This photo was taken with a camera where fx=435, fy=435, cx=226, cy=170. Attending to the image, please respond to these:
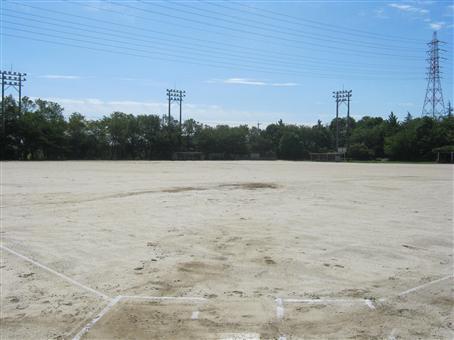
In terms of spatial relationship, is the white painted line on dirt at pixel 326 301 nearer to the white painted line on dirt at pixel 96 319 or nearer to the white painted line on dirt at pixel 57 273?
the white painted line on dirt at pixel 96 319

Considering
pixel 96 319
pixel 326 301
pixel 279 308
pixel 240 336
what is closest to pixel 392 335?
pixel 326 301

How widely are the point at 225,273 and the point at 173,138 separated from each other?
79.6 metres

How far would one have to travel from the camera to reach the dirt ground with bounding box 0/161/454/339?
15.4 ft

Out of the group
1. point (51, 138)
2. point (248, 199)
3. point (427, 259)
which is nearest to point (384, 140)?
point (51, 138)

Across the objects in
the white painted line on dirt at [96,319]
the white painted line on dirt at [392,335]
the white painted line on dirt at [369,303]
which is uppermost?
the white painted line on dirt at [369,303]

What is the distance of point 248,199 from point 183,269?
8.48 m

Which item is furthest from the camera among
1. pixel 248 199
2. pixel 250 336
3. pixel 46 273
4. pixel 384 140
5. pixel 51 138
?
pixel 384 140

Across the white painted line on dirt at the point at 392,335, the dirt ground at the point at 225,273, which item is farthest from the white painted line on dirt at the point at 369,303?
the white painted line on dirt at the point at 392,335

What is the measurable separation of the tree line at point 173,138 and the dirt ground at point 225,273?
61.9 m

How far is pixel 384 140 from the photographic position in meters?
90.0

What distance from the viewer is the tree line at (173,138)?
69188 millimetres

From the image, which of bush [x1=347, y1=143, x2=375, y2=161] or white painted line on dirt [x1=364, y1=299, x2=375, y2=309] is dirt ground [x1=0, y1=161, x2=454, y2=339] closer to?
white painted line on dirt [x1=364, y1=299, x2=375, y2=309]

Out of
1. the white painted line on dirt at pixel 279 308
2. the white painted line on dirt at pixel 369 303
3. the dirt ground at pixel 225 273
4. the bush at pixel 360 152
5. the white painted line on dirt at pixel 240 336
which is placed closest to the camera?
the white painted line on dirt at pixel 240 336

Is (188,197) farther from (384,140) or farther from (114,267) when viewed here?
(384,140)
